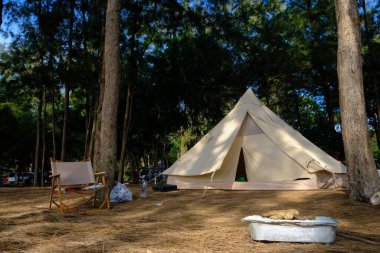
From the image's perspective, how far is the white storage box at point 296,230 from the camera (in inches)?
119

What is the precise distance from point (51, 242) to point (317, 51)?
1160cm

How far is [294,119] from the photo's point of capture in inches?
629

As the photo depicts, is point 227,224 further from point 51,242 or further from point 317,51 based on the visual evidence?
point 317,51

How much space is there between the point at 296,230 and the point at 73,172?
387 cm

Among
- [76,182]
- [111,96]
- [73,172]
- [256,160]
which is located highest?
[111,96]

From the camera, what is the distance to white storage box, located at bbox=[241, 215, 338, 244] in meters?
3.04

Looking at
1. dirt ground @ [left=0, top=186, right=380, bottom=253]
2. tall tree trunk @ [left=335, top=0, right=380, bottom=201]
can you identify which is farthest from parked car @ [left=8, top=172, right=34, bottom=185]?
tall tree trunk @ [left=335, top=0, right=380, bottom=201]

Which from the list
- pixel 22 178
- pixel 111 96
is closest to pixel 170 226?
pixel 111 96

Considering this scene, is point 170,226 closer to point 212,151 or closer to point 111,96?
point 111,96

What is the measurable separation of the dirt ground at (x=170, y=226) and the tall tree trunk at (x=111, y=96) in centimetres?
94

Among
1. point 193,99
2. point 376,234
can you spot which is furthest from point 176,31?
point 376,234

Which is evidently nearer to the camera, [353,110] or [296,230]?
[296,230]

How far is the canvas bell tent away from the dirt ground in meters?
Answer: 1.51

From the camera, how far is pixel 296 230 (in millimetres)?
3072
